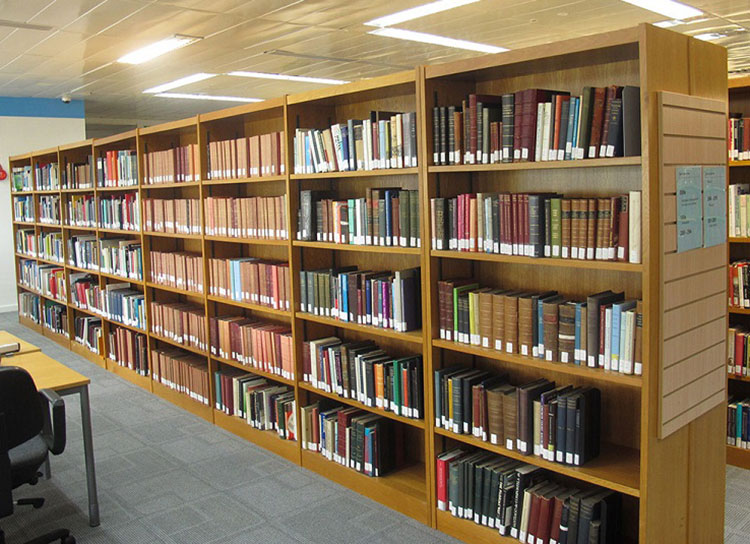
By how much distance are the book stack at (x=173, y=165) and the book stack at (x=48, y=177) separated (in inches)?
A: 95.6

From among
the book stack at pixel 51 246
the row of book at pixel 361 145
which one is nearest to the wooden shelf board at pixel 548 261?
the row of book at pixel 361 145

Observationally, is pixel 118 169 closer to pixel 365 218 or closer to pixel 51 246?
pixel 51 246

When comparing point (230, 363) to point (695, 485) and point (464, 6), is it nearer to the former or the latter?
point (695, 485)

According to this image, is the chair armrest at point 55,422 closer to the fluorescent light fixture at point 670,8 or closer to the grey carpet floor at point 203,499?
the grey carpet floor at point 203,499

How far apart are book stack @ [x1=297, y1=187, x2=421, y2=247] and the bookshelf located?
0.18 ft

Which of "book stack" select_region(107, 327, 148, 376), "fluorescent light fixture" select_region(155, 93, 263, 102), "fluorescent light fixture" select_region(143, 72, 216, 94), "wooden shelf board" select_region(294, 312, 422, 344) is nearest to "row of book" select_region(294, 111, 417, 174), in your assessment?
"wooden shelf board" select_region(294, 312, 422, 344)

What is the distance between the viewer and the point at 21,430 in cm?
263

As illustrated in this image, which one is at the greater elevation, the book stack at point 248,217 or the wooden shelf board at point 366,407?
the book stack at point 248,217

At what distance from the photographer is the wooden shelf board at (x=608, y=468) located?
7.97 ft

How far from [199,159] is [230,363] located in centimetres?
144

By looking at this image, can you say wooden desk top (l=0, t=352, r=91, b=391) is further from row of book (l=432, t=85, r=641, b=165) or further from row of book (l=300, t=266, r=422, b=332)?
row of book (l=432, t=85, r=641, b=165)

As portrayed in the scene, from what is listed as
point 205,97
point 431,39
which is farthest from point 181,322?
point 205,97

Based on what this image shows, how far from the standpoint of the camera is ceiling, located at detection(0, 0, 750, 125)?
543cm

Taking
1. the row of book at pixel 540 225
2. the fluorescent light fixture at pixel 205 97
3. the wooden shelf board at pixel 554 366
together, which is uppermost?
the fluorescent light fixture at pixel 205 97
